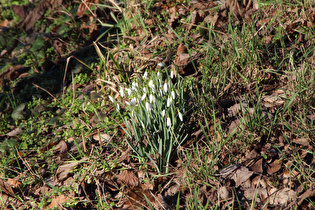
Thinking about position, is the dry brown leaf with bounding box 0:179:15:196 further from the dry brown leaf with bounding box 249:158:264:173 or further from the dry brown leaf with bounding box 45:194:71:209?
the dry brown leaf with bounding box 249:158:264:173

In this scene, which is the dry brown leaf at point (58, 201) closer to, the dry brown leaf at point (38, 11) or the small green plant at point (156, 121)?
the small green plant at point (156, 121)

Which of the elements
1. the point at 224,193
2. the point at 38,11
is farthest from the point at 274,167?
the point at 38,11

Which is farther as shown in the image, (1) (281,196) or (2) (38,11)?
(2) (38,11)

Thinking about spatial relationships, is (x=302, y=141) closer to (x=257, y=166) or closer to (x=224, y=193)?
(x=257, y=166)

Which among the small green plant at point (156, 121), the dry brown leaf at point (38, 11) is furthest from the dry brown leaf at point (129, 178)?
the dry brown leaf at point (38, 11)

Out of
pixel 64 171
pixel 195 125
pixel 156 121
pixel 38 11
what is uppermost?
pixel 38 11

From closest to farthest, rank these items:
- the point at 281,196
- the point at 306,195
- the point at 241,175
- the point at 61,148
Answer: the point at 306,195, the point at 281,196, the point at 241,175, the point at 61,148

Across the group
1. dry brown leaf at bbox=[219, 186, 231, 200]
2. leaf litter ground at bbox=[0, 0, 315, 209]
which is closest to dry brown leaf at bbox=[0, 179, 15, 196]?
leaf litter ground at bbox=[0, 0, 315, 209]
